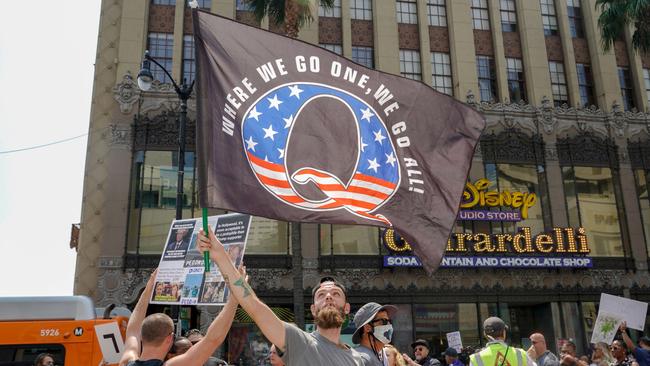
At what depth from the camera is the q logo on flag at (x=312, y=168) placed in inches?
202

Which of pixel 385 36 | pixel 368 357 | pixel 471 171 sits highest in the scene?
pixel 385 36

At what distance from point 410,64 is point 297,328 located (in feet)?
79.5

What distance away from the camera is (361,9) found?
26953 millimetres

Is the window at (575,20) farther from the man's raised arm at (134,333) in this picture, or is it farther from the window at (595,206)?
the man's raised arm at (134,333)

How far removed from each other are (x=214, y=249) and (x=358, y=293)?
19121mm

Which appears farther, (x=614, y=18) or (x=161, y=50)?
(x=161, y=50)

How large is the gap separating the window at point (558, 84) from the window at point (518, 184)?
13.9ft

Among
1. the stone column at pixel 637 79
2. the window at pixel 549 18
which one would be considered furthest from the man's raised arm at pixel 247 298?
the stone column at pixel 637 79

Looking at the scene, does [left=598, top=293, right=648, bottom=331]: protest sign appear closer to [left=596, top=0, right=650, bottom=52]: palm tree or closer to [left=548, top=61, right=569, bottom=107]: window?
[left=596, top=0, right=650, bottom=52]: palm tree

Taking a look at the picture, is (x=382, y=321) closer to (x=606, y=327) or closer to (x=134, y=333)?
(x=134, y=333)

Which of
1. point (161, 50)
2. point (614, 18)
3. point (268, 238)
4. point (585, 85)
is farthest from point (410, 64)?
point (161, 50)

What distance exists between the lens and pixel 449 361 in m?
10.6

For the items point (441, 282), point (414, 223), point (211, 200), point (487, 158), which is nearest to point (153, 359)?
point (211, 200)

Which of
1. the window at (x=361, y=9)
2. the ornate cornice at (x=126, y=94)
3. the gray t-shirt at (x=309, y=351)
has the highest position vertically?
the window at (x=361, y=9)
